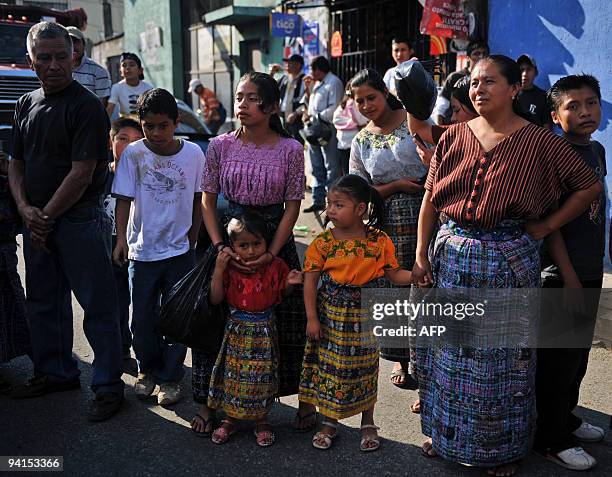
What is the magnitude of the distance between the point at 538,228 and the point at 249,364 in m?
1.50

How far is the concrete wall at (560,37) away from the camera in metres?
6.08

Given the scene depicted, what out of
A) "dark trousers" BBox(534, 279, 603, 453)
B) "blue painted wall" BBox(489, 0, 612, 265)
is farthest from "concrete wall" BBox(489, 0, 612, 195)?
"dark trousers" BBox(534, 279, 603, 453)

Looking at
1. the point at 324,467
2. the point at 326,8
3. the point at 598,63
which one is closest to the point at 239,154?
the point at 324,467

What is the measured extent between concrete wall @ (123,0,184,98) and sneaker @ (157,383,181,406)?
49.6 ft

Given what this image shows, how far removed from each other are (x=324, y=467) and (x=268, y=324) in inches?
28.7

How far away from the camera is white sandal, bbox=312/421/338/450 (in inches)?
128

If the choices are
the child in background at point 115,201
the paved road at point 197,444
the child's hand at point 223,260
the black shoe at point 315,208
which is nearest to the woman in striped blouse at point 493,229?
the paved road at point 197,444

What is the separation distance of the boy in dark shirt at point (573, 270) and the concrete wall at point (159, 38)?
15943mm

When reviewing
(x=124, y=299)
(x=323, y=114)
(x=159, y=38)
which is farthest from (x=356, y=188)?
(x=159, y=38)

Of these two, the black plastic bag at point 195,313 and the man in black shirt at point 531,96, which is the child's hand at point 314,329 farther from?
the man in black shirt at point 531,96

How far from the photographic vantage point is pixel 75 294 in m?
3.73

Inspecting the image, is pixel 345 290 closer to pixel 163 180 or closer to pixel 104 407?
pixel 163 180

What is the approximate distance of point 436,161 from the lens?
3.04m

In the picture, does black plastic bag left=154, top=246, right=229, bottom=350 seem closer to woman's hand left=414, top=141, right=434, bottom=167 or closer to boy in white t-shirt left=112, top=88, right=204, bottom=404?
boy in white t-shirt left=112, top=88, right=204, bottom=404
